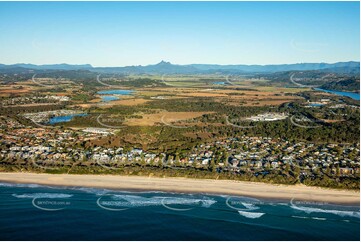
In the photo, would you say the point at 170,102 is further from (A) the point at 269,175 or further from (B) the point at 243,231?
(B) the point at 243,231

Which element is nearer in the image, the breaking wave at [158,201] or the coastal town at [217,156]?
the breaking wave at [158,201]

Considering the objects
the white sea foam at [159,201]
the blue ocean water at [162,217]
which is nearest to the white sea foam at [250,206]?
the blue ocean water at [162,217]

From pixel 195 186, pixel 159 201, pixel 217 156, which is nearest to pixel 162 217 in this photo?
pixel 159 201

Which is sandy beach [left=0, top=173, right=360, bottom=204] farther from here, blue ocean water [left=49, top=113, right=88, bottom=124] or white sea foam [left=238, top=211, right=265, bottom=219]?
blue ocean water [left=49, top=113, right=88, bottom=124]

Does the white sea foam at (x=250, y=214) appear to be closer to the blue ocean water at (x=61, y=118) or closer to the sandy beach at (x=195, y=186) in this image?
the sandy beach at (x=195, y=186)

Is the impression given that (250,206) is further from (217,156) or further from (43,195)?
(43,195)
